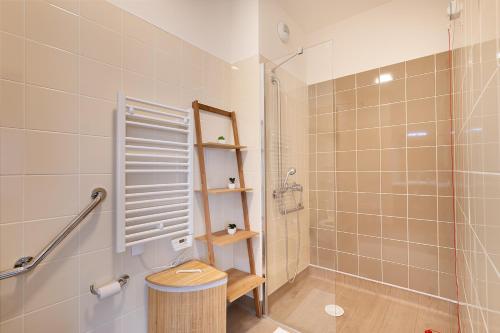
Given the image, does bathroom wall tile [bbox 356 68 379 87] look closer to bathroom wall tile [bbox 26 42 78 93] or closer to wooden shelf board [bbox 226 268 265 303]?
wooden shelf board [bbox 226 268 265 303]

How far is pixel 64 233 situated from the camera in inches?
41.4

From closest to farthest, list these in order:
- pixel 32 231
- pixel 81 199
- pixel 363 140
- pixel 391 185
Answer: pixel 32 231
pixel 81 199
pixel 391 185
pixel 363 140

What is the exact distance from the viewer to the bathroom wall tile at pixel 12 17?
0.97 m

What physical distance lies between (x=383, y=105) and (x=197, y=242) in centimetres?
218

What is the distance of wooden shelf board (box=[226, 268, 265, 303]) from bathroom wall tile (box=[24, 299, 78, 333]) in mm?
875

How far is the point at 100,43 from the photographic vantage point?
1.25 m

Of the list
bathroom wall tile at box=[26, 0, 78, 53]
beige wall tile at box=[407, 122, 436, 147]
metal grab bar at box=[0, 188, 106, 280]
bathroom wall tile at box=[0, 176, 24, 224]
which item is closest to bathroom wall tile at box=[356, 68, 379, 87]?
beige wall tile at box=[407, 122, 436, 147]

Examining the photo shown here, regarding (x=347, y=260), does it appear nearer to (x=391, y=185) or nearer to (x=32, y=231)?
(x=391, y=185)

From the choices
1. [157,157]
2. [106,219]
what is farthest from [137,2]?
[106,219]

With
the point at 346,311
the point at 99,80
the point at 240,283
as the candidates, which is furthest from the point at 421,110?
the point at 99,80

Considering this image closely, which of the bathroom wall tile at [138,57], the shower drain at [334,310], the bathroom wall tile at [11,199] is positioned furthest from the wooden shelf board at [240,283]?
the bathroom wall tile at [138,57]

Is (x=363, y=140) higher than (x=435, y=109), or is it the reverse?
(x=435, y=109)

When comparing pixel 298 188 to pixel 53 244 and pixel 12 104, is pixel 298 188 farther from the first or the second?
pixel 12 104

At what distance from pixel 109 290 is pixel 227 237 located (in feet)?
2.70
